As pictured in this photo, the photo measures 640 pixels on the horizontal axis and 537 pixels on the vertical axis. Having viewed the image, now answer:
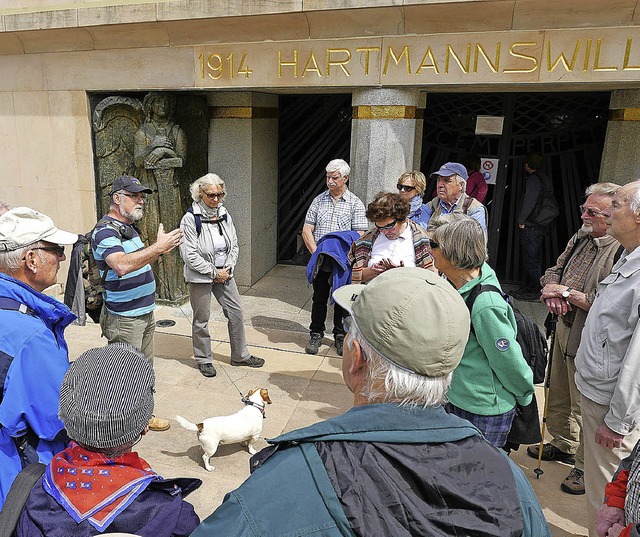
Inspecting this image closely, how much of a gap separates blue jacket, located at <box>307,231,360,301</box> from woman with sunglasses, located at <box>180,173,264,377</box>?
0.77 m

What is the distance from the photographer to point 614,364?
2467mm

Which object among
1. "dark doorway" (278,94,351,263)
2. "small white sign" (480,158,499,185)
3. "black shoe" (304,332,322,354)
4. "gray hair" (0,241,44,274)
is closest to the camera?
"gray hair" (0,241,44,274)

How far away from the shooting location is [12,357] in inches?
75.3

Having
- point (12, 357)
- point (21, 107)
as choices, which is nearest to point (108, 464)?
point (12, 357)

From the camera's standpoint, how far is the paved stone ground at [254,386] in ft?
10.8

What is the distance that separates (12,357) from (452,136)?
6467 mm

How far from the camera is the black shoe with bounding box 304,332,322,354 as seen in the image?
526cm

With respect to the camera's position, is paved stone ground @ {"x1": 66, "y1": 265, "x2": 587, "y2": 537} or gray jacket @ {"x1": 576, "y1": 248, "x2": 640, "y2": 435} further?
paved stone ground @ {"x1": 66, "y1": 265, "x2": 587, "y2": 537}

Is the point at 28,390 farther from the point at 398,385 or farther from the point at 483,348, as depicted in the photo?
the point at 483,348

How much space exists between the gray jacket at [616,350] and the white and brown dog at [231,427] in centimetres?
191

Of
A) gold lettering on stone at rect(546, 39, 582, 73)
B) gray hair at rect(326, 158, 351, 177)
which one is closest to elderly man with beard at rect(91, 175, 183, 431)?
gray hair at rect(326, 158, 351, 177)

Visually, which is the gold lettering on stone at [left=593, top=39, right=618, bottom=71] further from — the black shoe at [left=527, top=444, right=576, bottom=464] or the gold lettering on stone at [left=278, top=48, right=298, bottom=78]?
the black shoe at [left=527, top=444, right=576, bottom=464]

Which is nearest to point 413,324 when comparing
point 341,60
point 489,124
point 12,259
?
point 12,259

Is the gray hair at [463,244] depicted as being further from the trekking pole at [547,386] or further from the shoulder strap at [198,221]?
the shoulder strap at [198,221]
